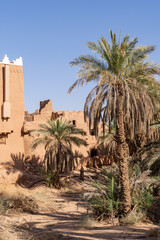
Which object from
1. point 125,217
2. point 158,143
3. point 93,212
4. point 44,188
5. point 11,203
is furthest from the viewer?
point 44,188

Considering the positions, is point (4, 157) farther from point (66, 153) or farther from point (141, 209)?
point (141, 209)

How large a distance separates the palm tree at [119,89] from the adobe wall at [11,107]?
38.6 feet

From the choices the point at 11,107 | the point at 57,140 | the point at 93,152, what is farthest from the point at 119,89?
the point at 93,152

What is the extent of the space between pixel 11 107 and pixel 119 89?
1387 centimetres

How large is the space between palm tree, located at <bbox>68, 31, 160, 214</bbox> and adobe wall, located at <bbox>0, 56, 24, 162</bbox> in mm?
11766

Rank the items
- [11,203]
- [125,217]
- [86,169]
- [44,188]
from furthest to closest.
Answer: [86,169]
[44,188]
[11,203]
[125,217]

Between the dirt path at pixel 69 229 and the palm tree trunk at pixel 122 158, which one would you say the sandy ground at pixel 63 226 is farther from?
the palm tree trunk at pixel 122 158

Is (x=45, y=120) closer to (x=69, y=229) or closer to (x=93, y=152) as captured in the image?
(x=93, y=152)

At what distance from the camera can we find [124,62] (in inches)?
488

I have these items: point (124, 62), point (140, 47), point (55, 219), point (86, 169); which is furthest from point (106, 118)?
point (86, 169)

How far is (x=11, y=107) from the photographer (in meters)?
24.0

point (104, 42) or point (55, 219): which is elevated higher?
point (104, 42)

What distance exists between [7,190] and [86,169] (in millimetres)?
12184

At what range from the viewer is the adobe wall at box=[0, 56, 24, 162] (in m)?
23.3
